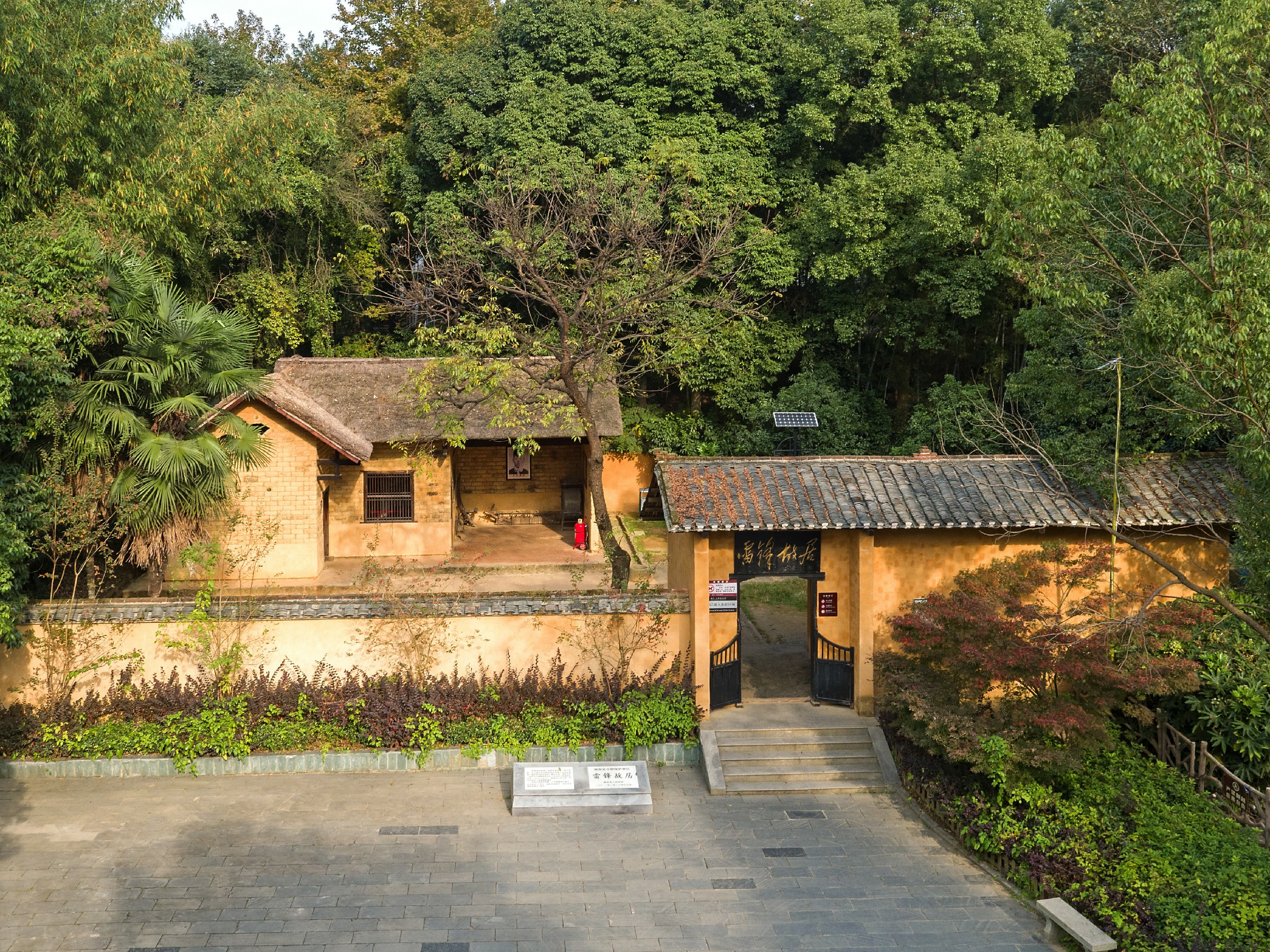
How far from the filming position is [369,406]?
2206cm

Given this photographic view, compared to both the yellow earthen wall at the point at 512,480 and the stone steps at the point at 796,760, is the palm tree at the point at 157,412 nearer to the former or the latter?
the stone steps at the point at 796,760

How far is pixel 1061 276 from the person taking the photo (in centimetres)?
1295

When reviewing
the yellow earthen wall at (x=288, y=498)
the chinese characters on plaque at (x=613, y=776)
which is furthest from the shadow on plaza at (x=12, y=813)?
the yellow earthen wall at (x=288, y=498)

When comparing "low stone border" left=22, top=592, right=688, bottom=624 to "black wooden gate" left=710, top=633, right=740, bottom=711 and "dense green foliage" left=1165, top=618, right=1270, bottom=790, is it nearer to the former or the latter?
"black wooden gate" left=710, top=633, right=740, bottom=711

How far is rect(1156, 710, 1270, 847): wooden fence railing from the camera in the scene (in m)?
11.1

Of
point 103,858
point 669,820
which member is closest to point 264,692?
point 103,858

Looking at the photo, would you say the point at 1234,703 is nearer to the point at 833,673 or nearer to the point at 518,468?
the point at 833,673

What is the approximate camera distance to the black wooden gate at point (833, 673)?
46.8ft

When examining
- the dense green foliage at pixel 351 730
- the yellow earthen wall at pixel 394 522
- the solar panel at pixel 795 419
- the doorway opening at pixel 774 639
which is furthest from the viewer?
the solar panel at pixel 795 419

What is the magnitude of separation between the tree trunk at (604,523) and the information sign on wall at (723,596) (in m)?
1.75

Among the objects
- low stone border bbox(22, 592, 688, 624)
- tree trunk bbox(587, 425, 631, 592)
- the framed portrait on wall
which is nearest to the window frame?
the framed portrait on wall

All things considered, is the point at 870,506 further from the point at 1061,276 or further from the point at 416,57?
the point at 416,57

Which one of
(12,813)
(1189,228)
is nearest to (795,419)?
(1189,228)

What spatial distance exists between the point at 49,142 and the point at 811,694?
13.5m
